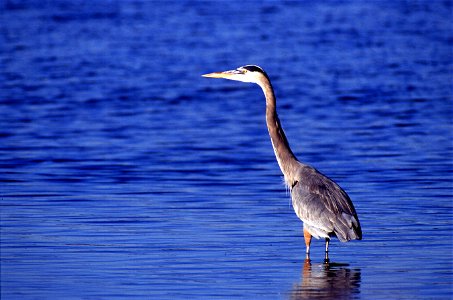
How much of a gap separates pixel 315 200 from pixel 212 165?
5335 millimetres

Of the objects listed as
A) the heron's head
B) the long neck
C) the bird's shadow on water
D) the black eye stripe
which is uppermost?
the black eye stripe

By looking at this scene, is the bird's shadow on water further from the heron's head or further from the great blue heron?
the heron's head

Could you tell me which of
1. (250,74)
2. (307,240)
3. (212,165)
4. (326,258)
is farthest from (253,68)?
(212,165)

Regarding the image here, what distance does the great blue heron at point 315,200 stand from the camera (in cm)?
1009

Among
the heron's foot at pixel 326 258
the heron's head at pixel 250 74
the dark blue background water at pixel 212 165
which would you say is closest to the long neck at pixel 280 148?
the heron's head at pixel 250 74

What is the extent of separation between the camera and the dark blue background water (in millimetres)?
9375

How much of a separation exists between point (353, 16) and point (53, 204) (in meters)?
35.9

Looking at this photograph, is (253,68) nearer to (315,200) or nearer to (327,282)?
(315,200)

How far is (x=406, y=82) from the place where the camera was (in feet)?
85.9

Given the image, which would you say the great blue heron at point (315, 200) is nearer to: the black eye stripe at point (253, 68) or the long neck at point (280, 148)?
the long neck at point (280, 148)

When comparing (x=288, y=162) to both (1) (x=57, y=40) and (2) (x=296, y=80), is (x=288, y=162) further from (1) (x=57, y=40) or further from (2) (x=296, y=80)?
(1) (x=57, y=40)

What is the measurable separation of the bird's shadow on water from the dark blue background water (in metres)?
0.02

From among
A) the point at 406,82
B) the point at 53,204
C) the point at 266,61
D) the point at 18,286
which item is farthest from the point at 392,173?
the point at 266,61

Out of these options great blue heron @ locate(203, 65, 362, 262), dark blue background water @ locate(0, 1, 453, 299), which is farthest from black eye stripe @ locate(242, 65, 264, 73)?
dark blue background water @ locate(0, 1, 453, 299)
